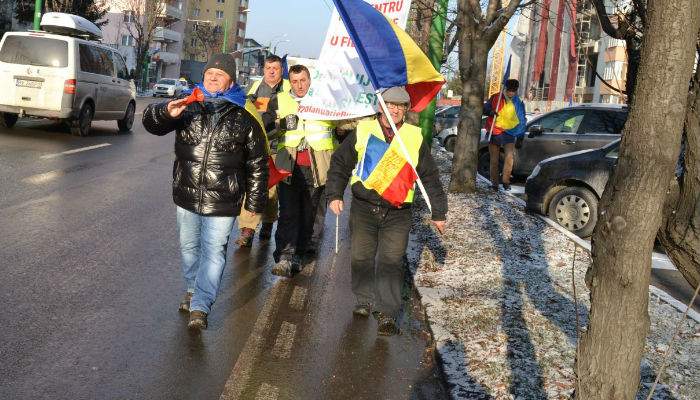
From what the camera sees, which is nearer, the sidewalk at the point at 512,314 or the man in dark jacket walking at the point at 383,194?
the sidewalk at the point at 512,314

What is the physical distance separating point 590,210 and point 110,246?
21.8ft

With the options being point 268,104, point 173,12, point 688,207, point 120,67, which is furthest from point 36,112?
point 173,12

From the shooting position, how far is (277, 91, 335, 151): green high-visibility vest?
7.77m

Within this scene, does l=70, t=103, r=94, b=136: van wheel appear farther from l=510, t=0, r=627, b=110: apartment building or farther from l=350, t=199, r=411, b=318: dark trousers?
l=510, t=0, r=627, b=110: apartment building

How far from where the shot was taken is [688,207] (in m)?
3.96

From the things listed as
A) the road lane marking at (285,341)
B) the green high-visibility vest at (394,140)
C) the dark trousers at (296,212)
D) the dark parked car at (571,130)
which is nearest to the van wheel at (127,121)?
the dark parked car at (571,130)

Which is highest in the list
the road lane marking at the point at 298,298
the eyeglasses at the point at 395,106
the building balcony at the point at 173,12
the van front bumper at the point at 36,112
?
the building balcony at the point at 173,12

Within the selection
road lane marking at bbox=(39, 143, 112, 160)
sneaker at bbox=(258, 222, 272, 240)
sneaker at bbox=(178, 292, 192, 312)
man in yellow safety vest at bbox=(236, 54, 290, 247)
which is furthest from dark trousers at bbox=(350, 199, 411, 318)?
road lane marking at bbox=(39, 143, 112, 160)

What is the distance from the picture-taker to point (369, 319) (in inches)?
259

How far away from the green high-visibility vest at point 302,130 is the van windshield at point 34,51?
11595 millimetres

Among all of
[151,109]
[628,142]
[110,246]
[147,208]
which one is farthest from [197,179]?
[147,208]

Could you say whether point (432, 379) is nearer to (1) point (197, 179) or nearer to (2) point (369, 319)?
(2) point (369, 319)

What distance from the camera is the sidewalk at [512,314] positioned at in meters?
5.14

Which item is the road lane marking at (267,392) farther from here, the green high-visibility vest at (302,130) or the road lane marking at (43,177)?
the road lane marking at (43,177)
